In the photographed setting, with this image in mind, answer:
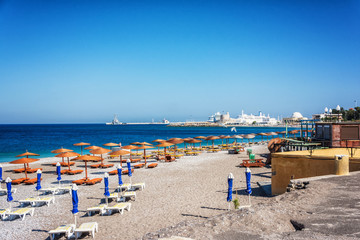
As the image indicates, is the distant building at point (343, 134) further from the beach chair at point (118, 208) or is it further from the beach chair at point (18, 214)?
the beach chair at point (18, 214)

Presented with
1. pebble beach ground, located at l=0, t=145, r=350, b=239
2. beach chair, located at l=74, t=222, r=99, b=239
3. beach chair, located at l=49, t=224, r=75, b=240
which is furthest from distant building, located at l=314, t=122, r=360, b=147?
beach chair, located at l=49, t=224, r=75, b=240

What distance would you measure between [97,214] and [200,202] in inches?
155

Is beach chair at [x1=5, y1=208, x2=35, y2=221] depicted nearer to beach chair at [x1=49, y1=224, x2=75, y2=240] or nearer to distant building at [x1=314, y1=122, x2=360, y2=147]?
beach chair at [x1=49, y1=224, x2=75, y2=240]

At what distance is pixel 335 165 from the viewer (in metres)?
8.80

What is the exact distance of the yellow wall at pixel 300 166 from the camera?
9281 mm

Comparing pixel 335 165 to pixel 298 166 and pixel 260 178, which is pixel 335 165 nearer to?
pixel 298 166

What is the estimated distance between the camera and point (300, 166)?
962 cm

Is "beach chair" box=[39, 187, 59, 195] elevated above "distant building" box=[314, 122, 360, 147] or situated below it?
below

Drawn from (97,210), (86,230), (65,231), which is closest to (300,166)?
(86,230)

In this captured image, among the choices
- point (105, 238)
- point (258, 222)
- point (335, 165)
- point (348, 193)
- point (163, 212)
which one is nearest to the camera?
point (258, 222)

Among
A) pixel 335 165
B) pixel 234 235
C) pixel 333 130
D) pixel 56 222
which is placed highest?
pixel 333 130

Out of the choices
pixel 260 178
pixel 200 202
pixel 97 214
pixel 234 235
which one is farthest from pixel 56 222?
pixel 260 178

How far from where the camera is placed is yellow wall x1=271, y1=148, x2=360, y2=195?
9.28 meters

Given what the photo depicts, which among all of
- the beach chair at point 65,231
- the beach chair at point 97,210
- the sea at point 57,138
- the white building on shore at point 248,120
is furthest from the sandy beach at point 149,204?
the white building on shore at point 248,120
